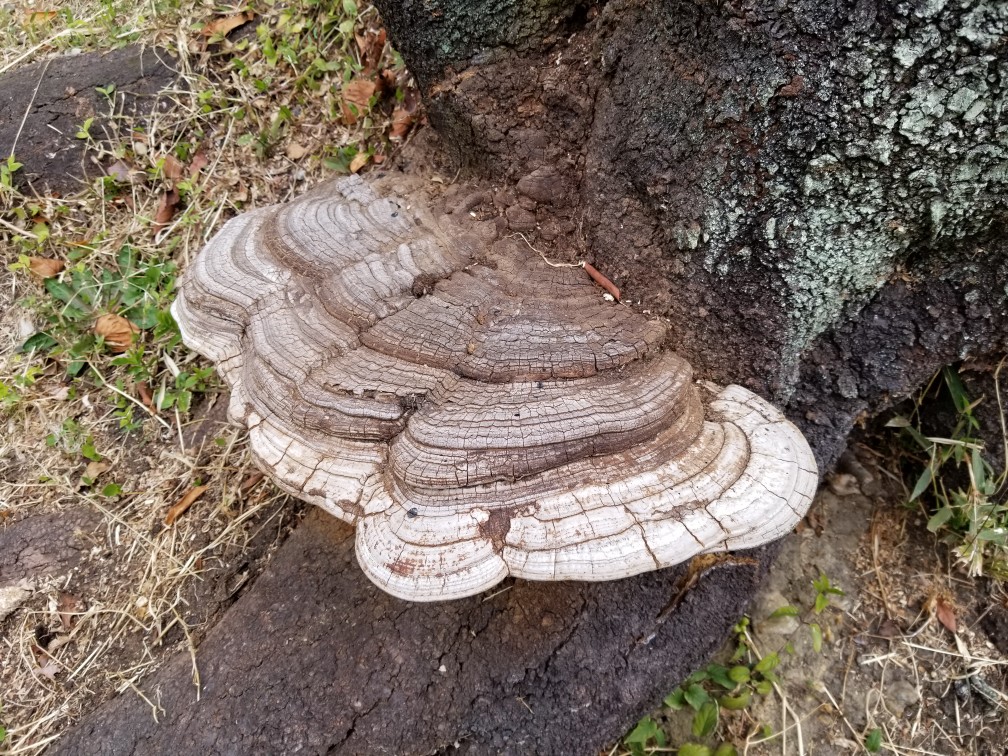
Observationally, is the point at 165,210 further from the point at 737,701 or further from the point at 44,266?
the point at 737,701

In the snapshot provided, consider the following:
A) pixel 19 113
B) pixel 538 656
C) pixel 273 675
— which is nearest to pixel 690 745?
pixel 538 656

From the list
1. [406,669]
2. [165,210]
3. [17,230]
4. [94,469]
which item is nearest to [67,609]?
[94,469]

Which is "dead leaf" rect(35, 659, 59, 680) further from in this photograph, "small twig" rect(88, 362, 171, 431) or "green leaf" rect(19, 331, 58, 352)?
"green leaf" rect(19, 331, 58, 352)

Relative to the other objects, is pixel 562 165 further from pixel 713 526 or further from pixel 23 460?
pixel 23 460

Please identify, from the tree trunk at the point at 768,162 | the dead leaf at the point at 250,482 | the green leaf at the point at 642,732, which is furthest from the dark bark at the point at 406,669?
the tree trunk at the point at 768,162

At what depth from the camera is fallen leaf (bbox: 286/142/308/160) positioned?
3529 millimetres

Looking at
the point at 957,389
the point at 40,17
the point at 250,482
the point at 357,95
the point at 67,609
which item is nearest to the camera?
the point at 957,389

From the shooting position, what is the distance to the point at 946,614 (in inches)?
104

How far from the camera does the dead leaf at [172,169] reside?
11.8 feet

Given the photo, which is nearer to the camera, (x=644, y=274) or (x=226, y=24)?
(x=644, y=274)

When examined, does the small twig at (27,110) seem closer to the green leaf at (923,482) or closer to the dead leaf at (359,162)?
the dead leaf at (359,162)

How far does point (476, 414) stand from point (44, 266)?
319 cm

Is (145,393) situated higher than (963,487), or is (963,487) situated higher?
(145,393)

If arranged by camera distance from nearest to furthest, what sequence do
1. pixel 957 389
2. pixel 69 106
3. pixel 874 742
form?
pixel 957 389, pixel 874 742, pixel 69 106
